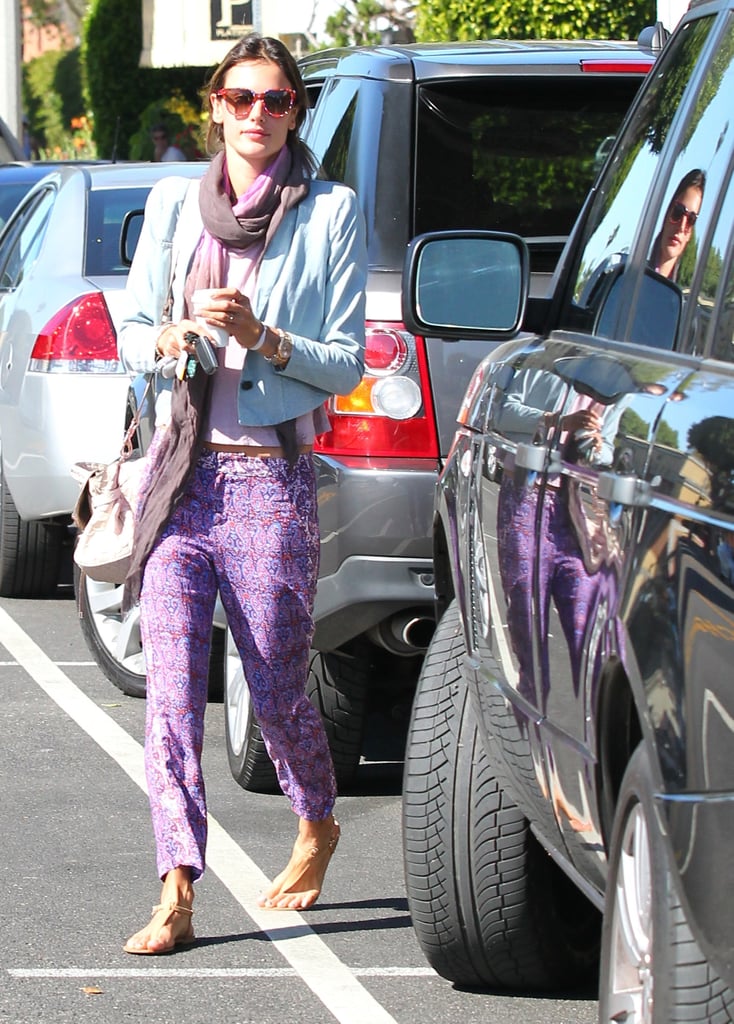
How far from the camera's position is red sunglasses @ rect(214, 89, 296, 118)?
456 centimetres

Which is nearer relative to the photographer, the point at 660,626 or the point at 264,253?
the point at 660,626

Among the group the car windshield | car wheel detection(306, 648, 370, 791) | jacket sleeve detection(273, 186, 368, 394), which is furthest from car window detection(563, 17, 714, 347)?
the car windshield

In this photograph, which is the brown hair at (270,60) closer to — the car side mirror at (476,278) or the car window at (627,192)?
the car side mirror at (476,278)

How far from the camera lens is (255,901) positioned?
4.93 metres

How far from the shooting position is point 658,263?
11.5 ft

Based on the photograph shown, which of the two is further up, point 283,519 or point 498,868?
point 283,519

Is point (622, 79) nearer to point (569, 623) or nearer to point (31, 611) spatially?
point (569, 623)

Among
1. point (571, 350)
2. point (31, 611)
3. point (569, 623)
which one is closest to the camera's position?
Result: point (569, 623)

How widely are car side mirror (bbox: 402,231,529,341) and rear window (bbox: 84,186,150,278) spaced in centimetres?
405

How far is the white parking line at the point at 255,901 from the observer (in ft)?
13.9

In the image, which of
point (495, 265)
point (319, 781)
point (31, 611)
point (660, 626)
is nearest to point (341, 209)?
point (495, 265)

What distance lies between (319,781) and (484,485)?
1.08 meters

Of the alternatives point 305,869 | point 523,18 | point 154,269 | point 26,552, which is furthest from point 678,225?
point 523,18


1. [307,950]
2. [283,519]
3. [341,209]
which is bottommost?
[307,950]
